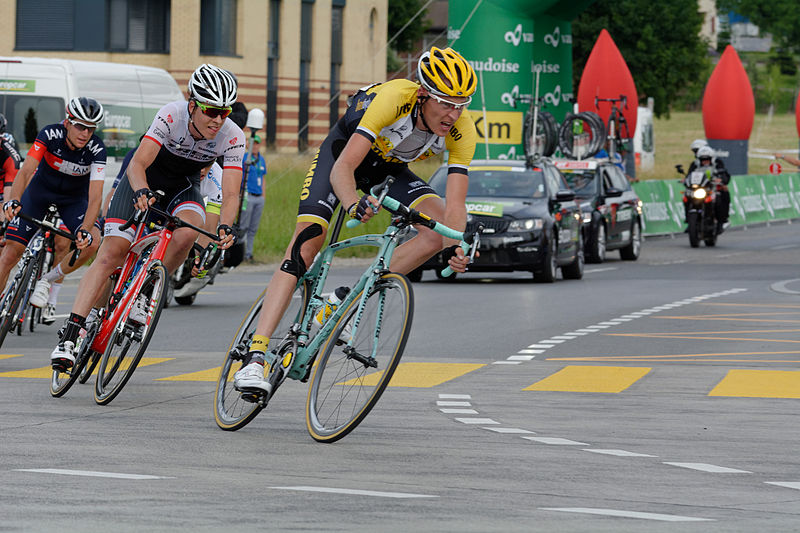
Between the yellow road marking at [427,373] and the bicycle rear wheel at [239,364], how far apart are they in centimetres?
250

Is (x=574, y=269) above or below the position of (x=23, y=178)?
below

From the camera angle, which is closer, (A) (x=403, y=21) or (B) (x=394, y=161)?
(B) (x=394, y=161)

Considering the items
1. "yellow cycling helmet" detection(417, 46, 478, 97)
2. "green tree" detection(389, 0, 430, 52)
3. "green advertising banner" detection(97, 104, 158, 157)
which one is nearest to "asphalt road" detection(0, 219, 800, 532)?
"yellow cycling helmet" detection(417, 46, 478, 97)

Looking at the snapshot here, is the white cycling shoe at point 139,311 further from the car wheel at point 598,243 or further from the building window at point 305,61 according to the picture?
the building window at point 305,61

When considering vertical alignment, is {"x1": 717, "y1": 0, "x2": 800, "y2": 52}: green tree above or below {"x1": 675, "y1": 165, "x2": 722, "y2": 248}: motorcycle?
above

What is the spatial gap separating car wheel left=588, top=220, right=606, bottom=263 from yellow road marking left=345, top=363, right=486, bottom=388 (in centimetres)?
1619

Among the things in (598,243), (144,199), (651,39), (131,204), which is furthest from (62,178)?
(651,39)

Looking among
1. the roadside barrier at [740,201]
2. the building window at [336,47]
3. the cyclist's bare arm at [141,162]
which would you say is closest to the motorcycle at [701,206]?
the roadside barrier at [740,201]

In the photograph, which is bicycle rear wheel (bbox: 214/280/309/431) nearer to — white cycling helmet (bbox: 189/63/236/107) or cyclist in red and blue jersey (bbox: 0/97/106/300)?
white cycling helmet (bbox: 189/63/236/107)

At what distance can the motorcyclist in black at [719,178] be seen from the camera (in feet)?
111

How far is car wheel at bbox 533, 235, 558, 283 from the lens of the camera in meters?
22.5

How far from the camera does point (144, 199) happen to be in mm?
8969

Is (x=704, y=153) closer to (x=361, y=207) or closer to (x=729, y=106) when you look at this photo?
(x=729, y=106)

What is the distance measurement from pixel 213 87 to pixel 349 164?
1571 mm
